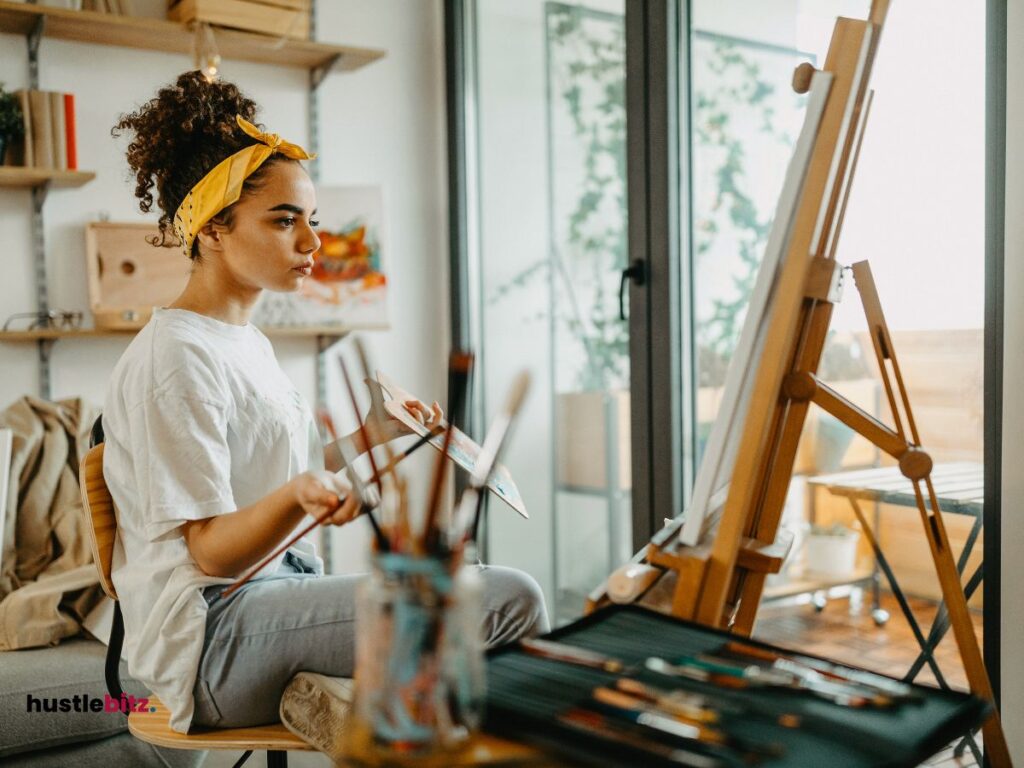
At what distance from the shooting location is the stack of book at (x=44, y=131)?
2.60m

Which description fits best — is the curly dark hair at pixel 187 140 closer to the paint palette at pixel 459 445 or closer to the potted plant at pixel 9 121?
the paint palette at pixel 459 445

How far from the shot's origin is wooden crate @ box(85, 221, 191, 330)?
2.80m

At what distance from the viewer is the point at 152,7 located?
291cm

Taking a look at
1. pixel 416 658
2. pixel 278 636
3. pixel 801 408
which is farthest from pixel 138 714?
pixel 801 408

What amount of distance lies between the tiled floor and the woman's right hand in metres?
1.12

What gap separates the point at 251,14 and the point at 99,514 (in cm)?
181

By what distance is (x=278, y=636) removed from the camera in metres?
1.40

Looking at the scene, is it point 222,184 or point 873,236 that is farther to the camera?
point 873,236

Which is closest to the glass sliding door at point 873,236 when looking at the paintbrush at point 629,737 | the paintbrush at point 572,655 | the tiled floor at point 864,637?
the tiled floor at point 864,637

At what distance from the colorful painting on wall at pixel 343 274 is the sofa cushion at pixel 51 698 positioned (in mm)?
1224

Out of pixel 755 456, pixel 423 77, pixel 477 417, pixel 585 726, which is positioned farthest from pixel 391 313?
pixel 585 726

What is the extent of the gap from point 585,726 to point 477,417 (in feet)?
8.09

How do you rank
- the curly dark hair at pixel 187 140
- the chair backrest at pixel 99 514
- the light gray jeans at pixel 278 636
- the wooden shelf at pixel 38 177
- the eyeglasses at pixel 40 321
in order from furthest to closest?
the eyeglasses at pixel 40 321 < the wooden shelf at pixel 38 177 < the curly dark hair at pixel 187 140 < the chair backrest at pixel 99 514 < the light gray jeans at pixel 278 636

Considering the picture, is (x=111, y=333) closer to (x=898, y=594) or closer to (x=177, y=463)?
(x=177, y=463)
